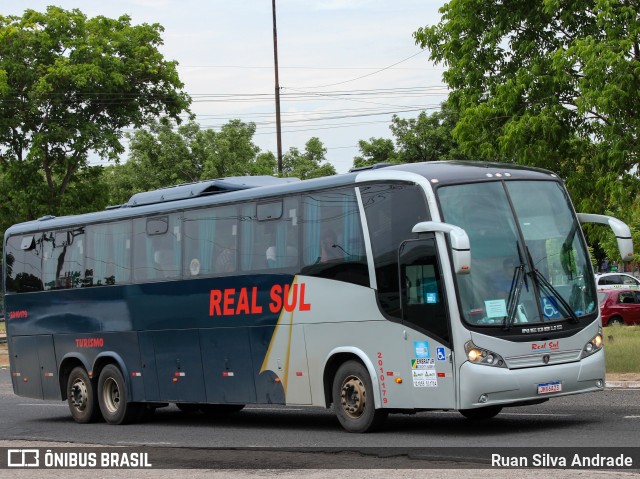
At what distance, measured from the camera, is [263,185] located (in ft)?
59.2

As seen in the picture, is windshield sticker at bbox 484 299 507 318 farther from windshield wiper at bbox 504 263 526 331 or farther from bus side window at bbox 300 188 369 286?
bus side window at bbox 300 188 369 286

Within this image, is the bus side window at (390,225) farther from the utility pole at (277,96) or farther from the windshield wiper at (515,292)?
the utility pole at (277,96)

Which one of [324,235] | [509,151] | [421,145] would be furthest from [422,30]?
[421,145]

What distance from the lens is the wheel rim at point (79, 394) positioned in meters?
20.3

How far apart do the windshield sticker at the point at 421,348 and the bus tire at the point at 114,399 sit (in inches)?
278

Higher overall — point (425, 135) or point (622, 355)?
point (425, 135)

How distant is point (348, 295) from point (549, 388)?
2.85 m

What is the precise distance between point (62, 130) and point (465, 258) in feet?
101

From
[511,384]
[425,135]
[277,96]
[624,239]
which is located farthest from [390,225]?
[425,135]

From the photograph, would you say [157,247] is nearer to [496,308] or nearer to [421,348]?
[421,348]

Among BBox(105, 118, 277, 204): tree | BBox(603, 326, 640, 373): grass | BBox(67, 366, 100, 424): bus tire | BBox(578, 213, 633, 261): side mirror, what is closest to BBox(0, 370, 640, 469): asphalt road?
BBox(67, 366, 100, 424): bus tire

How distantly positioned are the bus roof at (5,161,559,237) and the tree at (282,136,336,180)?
45930mm

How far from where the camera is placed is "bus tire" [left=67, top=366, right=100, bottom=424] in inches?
793

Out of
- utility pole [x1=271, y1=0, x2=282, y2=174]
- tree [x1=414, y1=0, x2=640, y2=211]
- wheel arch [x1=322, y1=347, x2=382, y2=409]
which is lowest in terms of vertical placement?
wheel arch [x1=322, y1=347, x2=382, y2=409]
